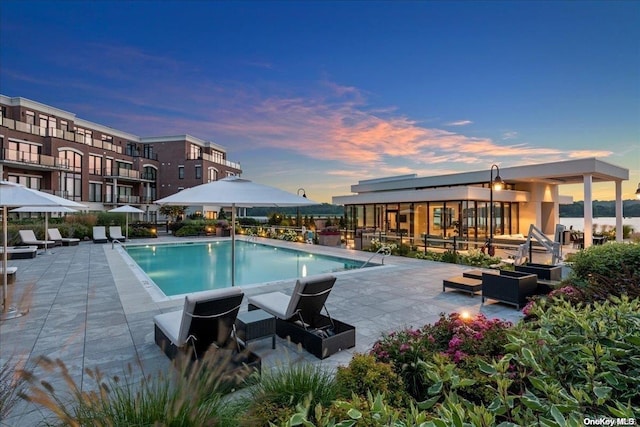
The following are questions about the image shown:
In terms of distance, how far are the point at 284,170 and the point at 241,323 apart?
26.3m

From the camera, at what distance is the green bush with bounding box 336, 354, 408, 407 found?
2400mm

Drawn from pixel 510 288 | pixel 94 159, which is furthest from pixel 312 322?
pixel 94 159

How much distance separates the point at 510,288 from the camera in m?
6.27

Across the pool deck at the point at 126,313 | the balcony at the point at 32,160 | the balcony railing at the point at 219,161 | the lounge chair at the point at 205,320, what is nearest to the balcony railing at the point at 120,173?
the balcony at the point at 32,160

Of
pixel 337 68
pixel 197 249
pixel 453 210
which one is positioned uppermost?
pixel 337 68

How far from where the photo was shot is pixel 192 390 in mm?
1792

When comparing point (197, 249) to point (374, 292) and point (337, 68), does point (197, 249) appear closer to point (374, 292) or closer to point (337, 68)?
point (337, 68)

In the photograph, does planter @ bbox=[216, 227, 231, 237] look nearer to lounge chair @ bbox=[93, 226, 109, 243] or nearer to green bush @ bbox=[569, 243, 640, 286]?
lounge chair @ bbox=[93, 226, 109, 243]

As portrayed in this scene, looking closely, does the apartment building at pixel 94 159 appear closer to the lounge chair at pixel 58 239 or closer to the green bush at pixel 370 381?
the lounge chair at pixel 58 239

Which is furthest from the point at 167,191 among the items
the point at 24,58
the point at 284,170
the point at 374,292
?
the point at 374,292

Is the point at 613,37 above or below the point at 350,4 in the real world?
below

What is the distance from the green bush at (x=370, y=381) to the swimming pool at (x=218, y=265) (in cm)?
734

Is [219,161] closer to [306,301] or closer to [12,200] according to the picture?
[12,200]

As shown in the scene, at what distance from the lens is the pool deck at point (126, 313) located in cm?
399
